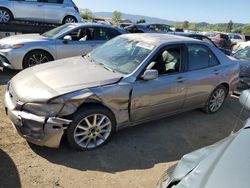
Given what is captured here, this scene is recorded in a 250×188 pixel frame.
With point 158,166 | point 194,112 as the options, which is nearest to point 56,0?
point 194,112

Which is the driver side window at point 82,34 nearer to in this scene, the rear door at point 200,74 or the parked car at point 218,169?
the rear door at point 200,74

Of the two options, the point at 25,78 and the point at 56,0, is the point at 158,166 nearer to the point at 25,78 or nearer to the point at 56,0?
the point at 25,78

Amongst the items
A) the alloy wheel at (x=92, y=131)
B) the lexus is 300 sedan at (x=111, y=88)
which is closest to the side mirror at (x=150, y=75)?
the lexus is 300 sedan at (x=111, y=88)

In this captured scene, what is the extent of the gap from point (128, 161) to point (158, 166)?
0.41 meters

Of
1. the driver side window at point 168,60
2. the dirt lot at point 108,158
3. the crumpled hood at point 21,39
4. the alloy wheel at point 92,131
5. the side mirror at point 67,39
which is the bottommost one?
the dirt lot at point 108,158

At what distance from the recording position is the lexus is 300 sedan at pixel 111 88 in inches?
146

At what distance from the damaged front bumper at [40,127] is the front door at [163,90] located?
3.79 feet

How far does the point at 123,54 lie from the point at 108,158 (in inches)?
69.2

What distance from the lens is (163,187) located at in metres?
2.35

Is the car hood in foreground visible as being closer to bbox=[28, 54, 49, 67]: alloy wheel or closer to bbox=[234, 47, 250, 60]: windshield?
bbox=[28, 54, 49, 67]: alloy wheel

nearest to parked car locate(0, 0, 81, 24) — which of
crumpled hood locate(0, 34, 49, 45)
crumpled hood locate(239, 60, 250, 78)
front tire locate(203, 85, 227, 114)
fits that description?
crumpled hood locate(0, 34, 49, 45)

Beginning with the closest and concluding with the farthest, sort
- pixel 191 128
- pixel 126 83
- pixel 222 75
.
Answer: pixel 126 83
pixel 191 128
pixel 222 75

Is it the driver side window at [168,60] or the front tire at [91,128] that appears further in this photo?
the driver side window at [168,60]

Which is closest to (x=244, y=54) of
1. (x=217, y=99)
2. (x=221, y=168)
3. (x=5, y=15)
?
(x=217, y=99)
